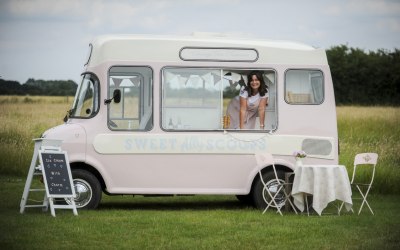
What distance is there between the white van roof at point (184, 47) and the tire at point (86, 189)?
173 centimetres

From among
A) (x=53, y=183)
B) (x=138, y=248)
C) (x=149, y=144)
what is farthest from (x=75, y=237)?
(x=149, y=144)

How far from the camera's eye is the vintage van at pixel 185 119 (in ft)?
44.7

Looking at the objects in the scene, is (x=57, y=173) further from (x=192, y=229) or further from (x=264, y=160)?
(x=264, y=160)

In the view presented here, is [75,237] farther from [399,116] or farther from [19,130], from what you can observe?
[399,116]

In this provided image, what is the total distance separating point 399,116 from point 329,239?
2002 centimetres

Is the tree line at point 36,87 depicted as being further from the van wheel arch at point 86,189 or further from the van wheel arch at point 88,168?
the van wheel arch at point 86,189

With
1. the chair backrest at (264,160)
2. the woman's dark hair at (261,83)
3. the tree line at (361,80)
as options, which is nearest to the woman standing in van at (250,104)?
the woman's dark hair at (261,83)

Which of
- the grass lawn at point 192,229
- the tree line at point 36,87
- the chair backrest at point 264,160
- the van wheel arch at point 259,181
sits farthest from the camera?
the tree line at point 36,87

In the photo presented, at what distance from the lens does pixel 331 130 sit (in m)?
14.1

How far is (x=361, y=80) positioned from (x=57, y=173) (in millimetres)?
44380

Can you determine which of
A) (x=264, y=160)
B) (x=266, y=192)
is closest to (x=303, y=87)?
(x=264, y=160)

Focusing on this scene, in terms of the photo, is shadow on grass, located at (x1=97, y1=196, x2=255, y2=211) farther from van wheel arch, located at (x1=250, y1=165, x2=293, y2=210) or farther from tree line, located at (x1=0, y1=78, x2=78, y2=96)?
tree line, located at (x1=0, y1=78, x2=78, y2=96)

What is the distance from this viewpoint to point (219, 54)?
14.0m

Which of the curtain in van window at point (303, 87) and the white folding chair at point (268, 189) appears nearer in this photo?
the white folding chair at point (268, 189)
